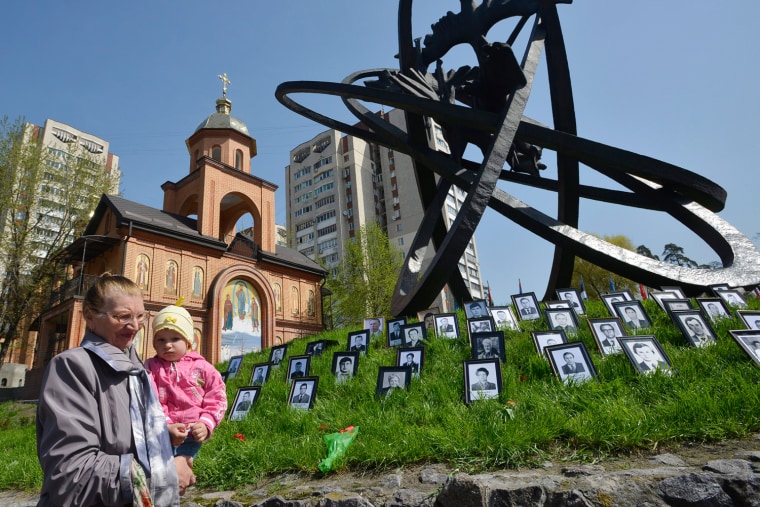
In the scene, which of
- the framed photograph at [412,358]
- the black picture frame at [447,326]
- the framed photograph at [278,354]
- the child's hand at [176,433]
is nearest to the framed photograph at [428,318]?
the black picture frame at [447,326]

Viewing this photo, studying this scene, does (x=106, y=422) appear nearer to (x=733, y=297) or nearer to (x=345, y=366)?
(x=345, y=366)

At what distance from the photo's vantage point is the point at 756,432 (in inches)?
119

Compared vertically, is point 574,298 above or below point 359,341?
above

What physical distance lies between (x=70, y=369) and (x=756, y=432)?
157 inches

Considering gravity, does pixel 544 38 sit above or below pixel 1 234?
below

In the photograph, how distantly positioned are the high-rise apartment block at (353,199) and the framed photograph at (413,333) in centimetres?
4911

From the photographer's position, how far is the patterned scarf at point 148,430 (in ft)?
5.96

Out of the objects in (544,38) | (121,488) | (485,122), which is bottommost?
(121,488)

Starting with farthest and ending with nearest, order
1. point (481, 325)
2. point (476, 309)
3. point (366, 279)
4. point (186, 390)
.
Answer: point (366, 279) < point (476, 309) < point (481, 325) < point (186, 390)

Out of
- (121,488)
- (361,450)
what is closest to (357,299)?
(361,450)

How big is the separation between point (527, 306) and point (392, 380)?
11.0 ft

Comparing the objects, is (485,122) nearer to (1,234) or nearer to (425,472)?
(425,472)

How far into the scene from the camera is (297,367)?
6.59 meters

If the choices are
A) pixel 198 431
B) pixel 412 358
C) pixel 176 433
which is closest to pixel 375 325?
pixel 412 358
